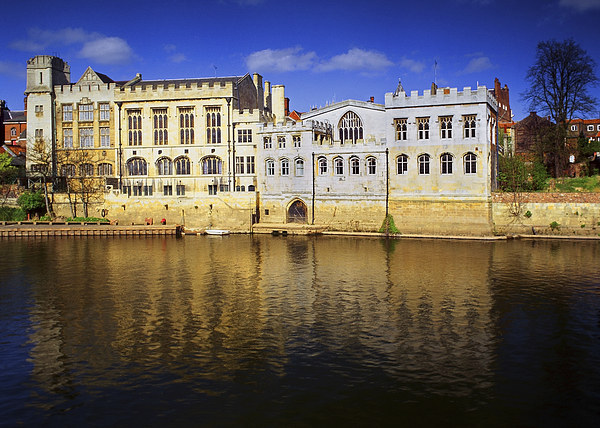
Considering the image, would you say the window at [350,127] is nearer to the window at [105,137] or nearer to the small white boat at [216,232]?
the small white boat at [216,232]

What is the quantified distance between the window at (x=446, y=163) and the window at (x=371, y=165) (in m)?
5.93

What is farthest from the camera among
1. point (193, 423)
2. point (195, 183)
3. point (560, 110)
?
point (195, 183)

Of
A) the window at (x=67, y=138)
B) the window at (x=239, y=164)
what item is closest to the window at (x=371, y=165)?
the window at (x=239, y=164)

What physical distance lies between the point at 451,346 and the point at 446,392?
3.88 meters

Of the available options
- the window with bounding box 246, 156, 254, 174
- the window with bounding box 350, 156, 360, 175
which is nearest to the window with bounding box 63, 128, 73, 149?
the window with bounding box 246, 156, 254, 174

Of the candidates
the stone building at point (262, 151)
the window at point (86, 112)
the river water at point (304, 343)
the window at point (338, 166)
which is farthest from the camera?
the window at point (86, 112)

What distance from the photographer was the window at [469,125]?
46934 mm

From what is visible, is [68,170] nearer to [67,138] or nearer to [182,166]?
[67,138]

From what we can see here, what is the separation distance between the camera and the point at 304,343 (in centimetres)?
1972

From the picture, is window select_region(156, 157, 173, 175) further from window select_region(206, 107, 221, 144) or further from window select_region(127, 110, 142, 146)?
window select_region(206, 107, 221, 144)

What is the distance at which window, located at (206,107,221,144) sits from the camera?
58375 mm

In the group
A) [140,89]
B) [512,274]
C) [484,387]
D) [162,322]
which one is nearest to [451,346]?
[484,387]

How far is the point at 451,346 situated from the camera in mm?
19172

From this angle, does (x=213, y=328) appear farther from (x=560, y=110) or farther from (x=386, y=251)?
(x=560, y=110)
